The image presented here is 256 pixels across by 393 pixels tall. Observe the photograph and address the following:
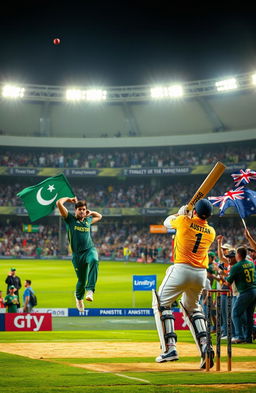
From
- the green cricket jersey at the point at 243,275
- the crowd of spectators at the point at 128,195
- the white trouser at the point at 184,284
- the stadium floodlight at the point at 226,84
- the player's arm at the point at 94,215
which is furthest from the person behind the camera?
the crowd of spectators at the point at 128,195

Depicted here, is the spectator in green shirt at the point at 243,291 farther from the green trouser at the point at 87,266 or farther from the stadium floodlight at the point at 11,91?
the stadium floodlight at the point at 11,91

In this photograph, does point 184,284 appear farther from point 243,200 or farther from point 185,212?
point 243,200

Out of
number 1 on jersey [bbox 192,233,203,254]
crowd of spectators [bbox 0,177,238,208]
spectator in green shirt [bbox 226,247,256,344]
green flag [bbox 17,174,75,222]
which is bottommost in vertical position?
spectator in green shirt [bbox 226,247,256,344]

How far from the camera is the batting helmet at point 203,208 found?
10094mm

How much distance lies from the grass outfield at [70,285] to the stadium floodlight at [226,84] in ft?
73.5

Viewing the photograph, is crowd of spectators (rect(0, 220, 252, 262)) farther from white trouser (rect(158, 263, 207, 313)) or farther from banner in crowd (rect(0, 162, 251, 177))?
white trouser (rect(158, 263, 207, 313))

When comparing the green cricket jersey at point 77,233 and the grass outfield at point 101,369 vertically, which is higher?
the green cricket jersey at point 77,233

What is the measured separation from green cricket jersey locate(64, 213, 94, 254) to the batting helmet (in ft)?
8.29

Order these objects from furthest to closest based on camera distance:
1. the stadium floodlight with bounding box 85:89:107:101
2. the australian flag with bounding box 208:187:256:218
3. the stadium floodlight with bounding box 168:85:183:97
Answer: the stadium floodlight with bounding box 85:89:107:101
the stadium floodlight with bounding box 168:85:183:97
the australian flag with bounding box 208:187:256:218

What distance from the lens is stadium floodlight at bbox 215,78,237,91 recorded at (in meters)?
61.4

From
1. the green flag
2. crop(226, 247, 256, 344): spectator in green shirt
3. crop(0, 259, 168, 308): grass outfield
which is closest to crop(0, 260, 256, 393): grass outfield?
crop(226, 247, 256, 344): spectator in green shirt

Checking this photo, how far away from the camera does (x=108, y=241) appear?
65.0m

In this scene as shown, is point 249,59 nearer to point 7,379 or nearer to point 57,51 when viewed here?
point 57,51

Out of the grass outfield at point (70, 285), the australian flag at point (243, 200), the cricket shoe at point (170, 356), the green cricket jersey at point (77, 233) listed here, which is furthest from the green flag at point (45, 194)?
the grass outfield at point (70, 285)
